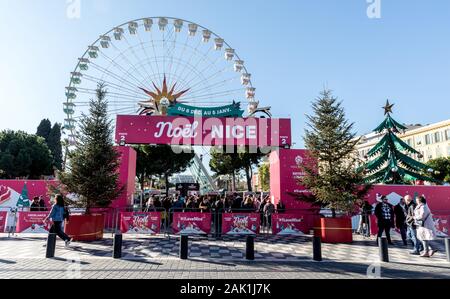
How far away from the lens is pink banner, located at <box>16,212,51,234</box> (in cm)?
1266

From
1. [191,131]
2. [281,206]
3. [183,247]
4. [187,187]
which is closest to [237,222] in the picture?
[281,206]

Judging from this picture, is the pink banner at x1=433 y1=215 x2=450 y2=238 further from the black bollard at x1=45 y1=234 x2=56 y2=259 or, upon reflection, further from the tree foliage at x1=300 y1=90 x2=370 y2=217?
the black bollard at x1=45 y1=234 x2=56 y2=259

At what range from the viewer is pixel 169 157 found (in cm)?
3731

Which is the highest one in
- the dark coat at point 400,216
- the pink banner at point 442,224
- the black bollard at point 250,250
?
the dark coat at point 400,216

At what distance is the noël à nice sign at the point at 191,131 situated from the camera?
15.4 m

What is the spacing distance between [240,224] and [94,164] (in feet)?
21.6

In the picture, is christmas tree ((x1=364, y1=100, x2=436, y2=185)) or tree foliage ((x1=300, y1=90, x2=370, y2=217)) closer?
tree foliage ((x1=300, y1=90, x2=370, y2=217))

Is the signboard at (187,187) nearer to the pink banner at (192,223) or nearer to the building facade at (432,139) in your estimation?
the pink banner at (192,223)

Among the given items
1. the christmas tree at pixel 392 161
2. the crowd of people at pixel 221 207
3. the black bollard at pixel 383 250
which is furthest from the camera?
the christmas tree at pixel 392 161

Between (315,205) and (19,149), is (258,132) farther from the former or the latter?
(19,149)

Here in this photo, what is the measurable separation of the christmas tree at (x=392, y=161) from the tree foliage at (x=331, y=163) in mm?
15128

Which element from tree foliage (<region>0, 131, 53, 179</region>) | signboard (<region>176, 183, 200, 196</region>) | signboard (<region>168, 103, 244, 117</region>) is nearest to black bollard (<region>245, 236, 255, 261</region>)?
signboard (<region>168, 103, 244, 117</region>)

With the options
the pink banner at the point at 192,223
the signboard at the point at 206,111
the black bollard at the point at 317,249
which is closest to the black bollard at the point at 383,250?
the black bollard at the point at 317,249

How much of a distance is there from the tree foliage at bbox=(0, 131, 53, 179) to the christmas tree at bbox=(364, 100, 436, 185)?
40262 millimetres
